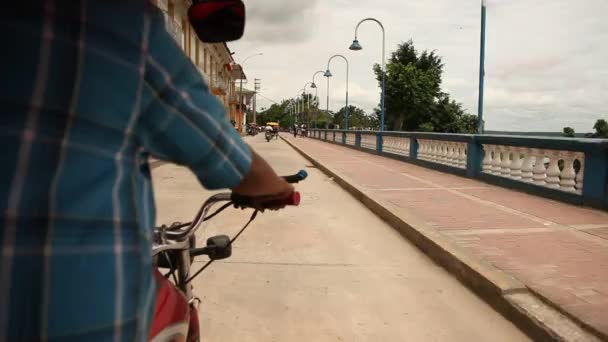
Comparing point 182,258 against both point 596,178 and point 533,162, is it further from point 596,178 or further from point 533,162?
point 533,162

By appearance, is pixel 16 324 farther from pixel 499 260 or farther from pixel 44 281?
pixel 499 260

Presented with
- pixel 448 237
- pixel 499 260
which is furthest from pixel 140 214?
pixel 448 237

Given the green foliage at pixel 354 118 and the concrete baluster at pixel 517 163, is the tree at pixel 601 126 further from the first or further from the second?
the green foliage at pixel 354 118

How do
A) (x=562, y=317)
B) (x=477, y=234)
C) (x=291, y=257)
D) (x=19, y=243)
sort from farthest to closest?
(x=477, y=234), (x=291, y=257), (x=562, y=317), (x=19, y=243)

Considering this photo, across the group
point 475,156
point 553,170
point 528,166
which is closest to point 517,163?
point 528,166

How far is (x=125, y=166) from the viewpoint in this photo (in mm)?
914

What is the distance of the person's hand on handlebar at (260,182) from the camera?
3.99ft

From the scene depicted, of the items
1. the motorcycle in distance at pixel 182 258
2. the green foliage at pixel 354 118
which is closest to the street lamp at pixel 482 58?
the motorcycle in distance at pixel 182 258

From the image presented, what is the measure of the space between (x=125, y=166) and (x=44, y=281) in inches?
9.3

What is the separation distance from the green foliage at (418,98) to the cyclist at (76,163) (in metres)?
48.5

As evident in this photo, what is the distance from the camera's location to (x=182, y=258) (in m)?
1.70

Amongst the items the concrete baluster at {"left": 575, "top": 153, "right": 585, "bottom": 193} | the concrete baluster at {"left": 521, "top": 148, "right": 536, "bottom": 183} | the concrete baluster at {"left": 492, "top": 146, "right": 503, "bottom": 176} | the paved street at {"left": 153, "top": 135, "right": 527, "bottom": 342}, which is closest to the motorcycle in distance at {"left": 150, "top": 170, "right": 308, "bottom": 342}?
the paved street at {"left": 153, "top": 135, "right": 527, "bottom": 342}

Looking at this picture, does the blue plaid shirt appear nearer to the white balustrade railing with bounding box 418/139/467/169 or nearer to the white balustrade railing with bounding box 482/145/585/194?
the white balustrade railing with bounding box 482/145/585/194

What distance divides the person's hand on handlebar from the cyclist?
31 cm
